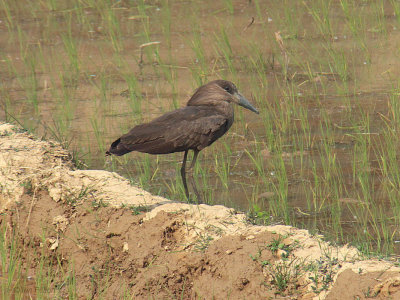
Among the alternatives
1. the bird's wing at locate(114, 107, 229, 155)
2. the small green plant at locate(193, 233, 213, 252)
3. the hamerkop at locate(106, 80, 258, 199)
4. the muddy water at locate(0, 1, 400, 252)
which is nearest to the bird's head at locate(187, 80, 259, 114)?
the hamerkop at locate(106, 80, 258, 199)

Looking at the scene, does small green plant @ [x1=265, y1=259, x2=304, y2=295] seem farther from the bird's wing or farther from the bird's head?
the bird's head

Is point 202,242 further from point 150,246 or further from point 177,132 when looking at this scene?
point 177,132

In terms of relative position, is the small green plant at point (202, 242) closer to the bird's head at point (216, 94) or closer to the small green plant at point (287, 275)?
the small green plant at point (287, 275)

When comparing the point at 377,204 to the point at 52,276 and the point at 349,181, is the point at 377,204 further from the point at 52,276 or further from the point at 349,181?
the point at 52,276

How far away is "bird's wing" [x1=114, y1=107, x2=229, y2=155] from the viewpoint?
4.71 metres

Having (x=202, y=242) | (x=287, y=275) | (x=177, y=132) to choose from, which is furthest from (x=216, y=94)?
(x=287, y=275)

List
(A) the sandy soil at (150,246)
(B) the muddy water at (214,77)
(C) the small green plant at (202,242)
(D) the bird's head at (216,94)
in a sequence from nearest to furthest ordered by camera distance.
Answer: (A) the sandy soil at (150,246), (C) the small green plant at (202,242), (D) the bird's head at (216,94), (B) the muddy water at (214,77)

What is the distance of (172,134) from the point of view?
472 centimetres

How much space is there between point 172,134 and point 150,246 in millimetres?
718

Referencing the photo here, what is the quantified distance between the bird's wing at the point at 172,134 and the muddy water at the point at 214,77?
0.69m

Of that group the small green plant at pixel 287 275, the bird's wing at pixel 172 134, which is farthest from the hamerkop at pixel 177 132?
the small green plant at pixel 287 275

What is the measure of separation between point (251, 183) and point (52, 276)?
5.62 ft

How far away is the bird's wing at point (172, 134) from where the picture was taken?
471cm

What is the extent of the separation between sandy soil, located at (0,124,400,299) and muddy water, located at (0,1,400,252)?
0.68m
